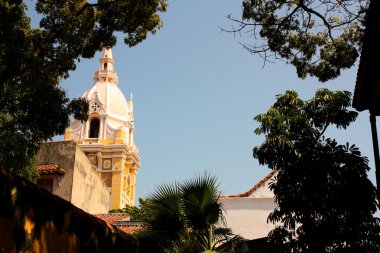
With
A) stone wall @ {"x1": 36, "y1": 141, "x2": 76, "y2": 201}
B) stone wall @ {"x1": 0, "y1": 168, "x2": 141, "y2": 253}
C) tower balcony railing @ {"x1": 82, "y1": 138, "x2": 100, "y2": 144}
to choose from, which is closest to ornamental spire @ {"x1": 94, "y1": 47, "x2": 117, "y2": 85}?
tower balcony railing @ {"x1": 82, "y1": 138, "x2": 100, "y2": 144}

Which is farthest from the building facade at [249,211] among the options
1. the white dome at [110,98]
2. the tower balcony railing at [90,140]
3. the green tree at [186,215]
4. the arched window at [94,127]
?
the white dome at [110,98]

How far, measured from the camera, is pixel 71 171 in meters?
19.5

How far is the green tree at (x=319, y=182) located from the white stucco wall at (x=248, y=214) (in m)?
6.81

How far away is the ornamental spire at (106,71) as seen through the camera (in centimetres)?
5059

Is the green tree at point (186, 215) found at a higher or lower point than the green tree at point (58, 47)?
lower

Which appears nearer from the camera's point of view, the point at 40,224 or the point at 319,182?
the point at 40,224

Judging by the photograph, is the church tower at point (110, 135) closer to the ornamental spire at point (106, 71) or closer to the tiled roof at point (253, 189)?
the ornamental spire at point (106, 71)

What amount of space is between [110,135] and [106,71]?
28.9 feet

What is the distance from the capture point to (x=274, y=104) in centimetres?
1072

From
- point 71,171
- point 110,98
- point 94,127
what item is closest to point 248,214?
point 71,171

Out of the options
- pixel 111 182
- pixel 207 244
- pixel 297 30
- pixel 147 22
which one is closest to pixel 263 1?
pixel 297 30

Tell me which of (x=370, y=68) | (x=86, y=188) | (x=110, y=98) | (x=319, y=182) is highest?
(x=110, y=98)

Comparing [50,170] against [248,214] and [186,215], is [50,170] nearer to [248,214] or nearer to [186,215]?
[248,214]

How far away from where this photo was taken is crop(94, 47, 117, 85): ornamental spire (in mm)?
50594
